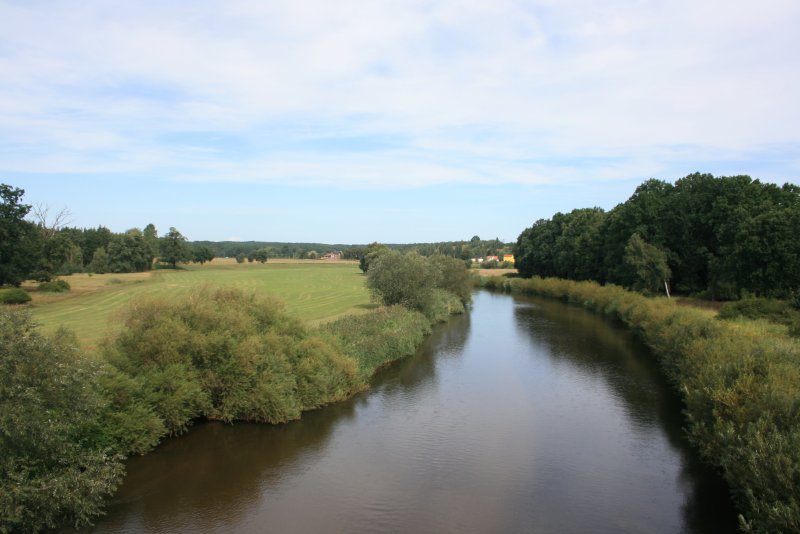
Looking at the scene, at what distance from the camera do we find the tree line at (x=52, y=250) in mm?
46719

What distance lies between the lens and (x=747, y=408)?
14.7 meters

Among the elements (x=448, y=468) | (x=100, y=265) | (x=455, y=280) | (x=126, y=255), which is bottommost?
(x=448, y=468)

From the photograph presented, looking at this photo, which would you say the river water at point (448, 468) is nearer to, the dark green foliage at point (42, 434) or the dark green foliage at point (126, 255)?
the dark green foliage at point (42, 434)

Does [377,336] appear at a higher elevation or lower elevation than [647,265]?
lower

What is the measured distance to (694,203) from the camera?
51.7 m

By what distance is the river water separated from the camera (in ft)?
47.1

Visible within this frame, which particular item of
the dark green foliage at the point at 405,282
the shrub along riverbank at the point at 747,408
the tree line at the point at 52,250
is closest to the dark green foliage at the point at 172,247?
the tree line at the point at 52,250

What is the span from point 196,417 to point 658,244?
1902 inches

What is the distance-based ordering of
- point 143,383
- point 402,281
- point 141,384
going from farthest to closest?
point 402,281 < point 143,383 < point 141,384

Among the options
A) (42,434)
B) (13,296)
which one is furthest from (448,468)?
(13,296)

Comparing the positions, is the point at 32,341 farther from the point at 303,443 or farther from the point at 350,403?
the point at 350,403

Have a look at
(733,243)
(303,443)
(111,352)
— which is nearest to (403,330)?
(303,443)

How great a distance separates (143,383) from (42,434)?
19.3 feet

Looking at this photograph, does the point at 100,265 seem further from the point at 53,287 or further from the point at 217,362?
the point at 217,362
